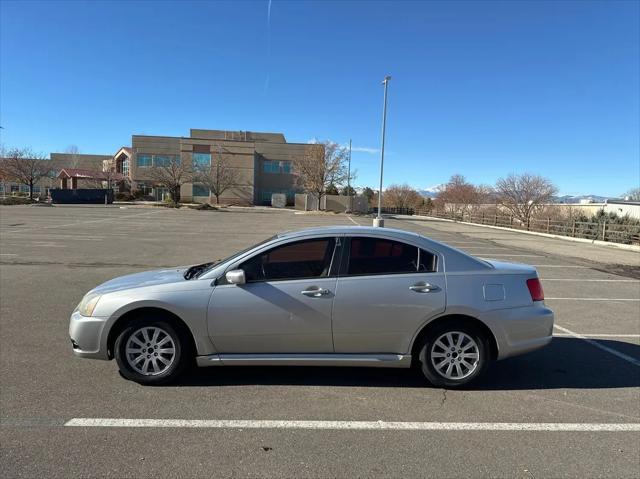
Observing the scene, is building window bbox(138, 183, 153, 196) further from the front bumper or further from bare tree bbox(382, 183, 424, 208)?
the front bumper

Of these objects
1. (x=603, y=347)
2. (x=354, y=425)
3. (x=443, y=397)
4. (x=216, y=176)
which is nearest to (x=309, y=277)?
(x=354, y=425)

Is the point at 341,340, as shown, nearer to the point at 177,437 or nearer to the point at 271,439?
the point at 271,439

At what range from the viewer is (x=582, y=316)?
7766mm

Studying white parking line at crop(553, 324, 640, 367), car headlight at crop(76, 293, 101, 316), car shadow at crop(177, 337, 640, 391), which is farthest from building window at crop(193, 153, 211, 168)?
car shadow at crop(177, 337, 640, 391)

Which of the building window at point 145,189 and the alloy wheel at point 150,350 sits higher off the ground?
the building window at point 145,189

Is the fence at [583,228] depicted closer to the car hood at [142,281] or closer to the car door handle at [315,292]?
the car door handle at [315,292]

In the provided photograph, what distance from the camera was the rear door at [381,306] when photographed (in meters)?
4.31

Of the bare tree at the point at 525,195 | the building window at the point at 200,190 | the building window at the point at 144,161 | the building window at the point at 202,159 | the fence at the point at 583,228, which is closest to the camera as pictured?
the fence at the point at 583,228

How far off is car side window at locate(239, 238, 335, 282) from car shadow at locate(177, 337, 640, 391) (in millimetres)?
1060

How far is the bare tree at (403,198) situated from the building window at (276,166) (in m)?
24.8

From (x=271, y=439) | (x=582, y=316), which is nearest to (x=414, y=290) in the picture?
(x=271, y=439)

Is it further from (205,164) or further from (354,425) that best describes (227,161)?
(354,425)

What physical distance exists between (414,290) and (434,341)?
1.71 feet

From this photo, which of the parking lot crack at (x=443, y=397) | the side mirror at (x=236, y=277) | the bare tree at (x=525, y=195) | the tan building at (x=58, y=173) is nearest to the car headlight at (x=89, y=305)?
the side mirror at (x=236, y=277)
